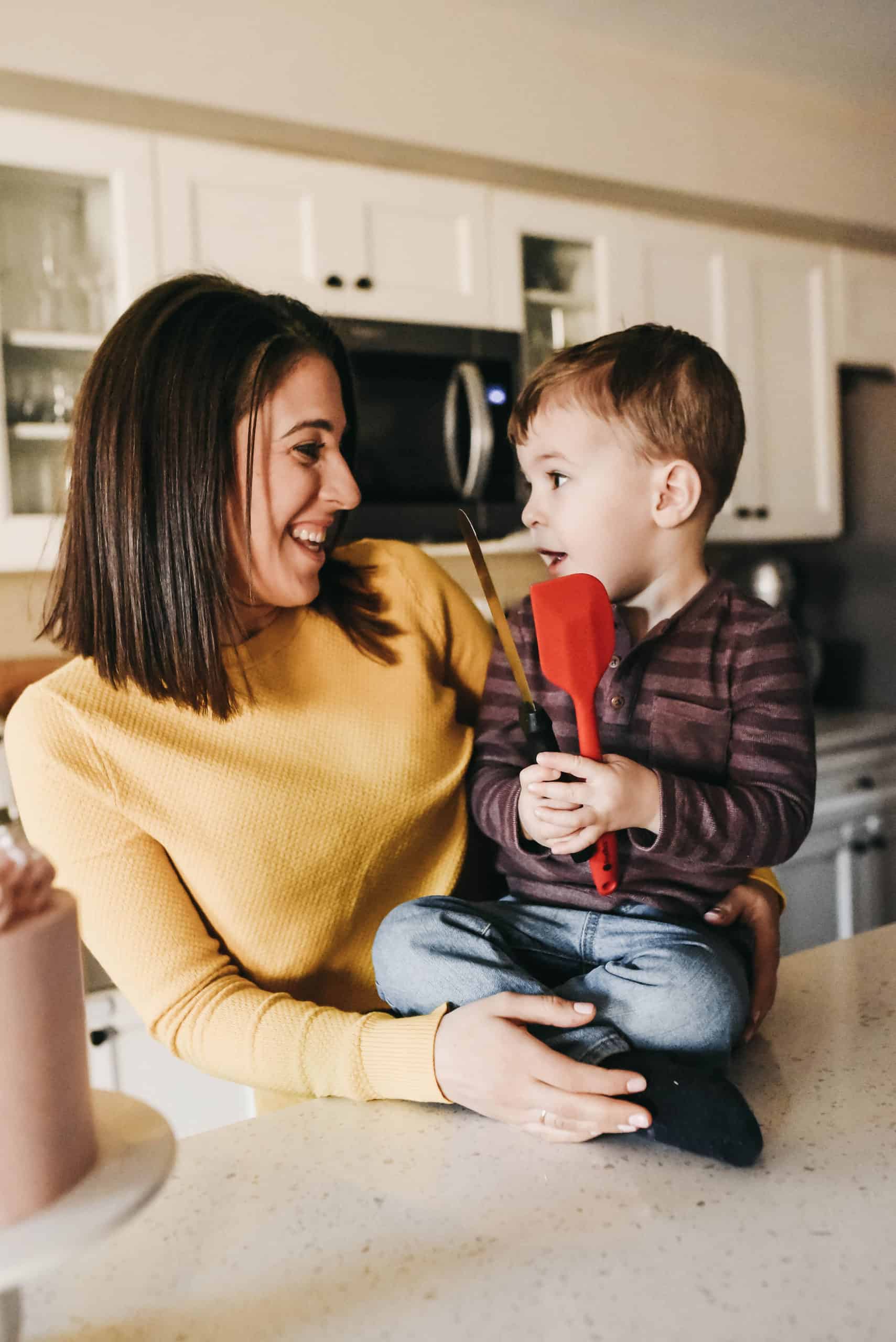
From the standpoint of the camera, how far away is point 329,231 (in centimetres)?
233

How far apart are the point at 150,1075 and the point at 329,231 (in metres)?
1.73

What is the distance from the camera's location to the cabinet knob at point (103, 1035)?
1.78m

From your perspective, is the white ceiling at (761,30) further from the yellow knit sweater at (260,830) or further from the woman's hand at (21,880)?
the woman's hand at (21,880)

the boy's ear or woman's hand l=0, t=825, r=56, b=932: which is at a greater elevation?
the boy's ear

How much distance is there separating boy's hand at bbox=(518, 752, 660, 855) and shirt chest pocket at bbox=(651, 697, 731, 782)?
98 mm

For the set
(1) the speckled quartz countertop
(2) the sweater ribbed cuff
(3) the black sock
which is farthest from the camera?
(2) the sweater ribbed cuff

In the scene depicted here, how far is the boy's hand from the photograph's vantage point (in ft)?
2.43

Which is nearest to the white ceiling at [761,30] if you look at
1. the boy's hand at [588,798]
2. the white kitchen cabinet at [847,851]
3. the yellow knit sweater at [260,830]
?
the white kitchen cabinet at [847,851]

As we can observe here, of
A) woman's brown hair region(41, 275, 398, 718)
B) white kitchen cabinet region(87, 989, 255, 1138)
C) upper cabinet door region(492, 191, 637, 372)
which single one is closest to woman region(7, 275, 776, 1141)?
woman's brown hair region(41, 275, 398, 718)

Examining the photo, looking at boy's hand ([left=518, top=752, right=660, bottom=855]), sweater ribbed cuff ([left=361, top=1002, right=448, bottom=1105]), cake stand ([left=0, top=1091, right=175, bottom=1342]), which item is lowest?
sweater ribbed cuff ([left=361, top=1002, right=448, bottom=1105])

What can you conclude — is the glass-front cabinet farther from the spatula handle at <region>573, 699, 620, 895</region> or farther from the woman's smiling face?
the spatula handle at <region>573, 699, 620, 895</region>

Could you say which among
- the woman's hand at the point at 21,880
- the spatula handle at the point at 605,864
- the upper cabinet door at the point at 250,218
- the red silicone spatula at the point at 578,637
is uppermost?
the upper cabinet door at the point at 250,218

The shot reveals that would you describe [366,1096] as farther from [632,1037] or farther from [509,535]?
[509,535]

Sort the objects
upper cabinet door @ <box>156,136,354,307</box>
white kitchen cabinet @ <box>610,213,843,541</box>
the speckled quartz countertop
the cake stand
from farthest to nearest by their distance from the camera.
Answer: white kitchen cabinet @ <box>610,213,843,541</box> → upper cabinet door @ <box>156,136,354,307</box> → the speckled quartz countertop → the cake stand
